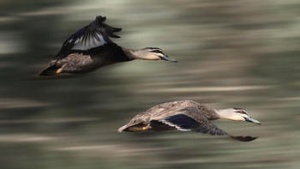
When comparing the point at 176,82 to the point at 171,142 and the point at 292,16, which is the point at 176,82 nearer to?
the point at 171,142

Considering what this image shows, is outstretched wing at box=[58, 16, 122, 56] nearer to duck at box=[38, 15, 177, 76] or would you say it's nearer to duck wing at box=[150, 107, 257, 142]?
duck at box=[38, 15, 177, 76]

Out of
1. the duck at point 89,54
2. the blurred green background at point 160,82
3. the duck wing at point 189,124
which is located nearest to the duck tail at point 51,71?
the duck at point 89,54

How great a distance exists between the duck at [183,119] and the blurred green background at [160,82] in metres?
1.34

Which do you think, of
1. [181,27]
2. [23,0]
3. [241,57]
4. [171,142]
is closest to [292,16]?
[241,57]

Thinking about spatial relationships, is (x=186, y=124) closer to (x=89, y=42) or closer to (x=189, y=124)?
(x=189, y=124)

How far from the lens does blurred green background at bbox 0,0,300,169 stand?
89.7 inches

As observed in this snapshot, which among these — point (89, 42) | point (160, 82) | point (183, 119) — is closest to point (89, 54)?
point (89, 42)

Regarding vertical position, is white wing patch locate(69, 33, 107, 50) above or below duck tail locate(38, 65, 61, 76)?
above

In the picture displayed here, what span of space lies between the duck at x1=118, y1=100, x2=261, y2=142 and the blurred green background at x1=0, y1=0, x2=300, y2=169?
1.34m

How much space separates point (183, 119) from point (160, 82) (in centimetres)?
144

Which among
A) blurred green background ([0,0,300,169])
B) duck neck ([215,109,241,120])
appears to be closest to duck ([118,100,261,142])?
duck neck ([215,109,241,120])

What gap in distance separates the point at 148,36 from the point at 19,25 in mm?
399

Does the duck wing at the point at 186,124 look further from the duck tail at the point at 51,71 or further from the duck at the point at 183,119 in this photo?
the duck tail at the point at 51,71

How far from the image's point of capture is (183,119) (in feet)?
2.68
